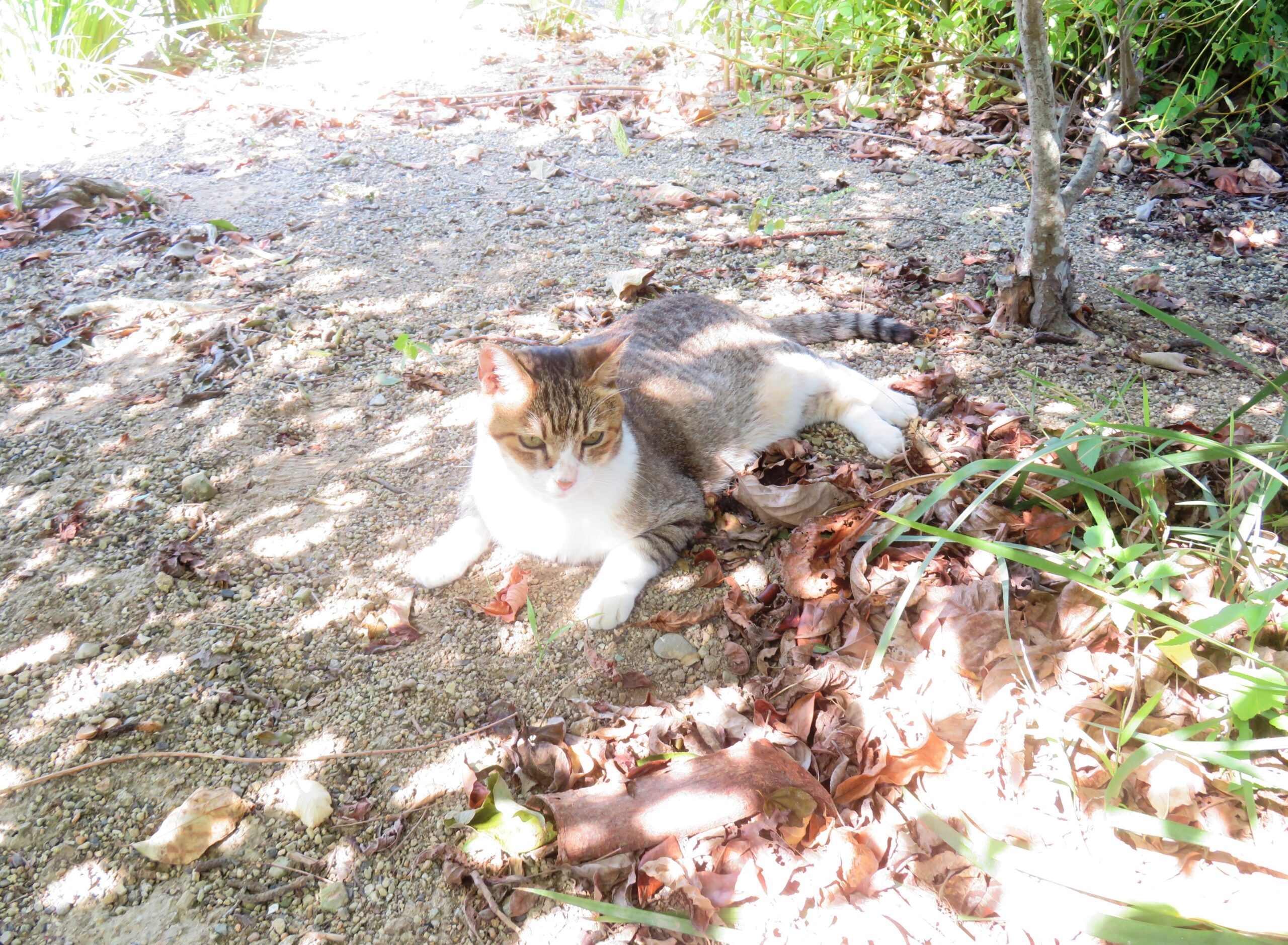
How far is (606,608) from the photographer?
276cm

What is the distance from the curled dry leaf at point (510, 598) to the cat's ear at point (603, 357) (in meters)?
0.75

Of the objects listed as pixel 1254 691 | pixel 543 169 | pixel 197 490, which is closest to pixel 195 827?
pixel 197 490

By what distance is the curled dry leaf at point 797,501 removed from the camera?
2.96m

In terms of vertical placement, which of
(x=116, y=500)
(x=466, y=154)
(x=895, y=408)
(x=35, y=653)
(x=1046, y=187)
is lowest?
(x=35, y=653)

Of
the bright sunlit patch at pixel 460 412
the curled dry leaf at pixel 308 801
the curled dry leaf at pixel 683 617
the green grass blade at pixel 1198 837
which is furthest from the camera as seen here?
the bright sunlit patch at pixel 460 412

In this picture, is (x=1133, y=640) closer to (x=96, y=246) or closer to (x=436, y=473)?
(x=436, y=473)

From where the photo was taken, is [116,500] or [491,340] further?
[491,340]

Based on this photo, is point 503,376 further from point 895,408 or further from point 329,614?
point 895,408

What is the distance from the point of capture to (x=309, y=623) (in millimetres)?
2775

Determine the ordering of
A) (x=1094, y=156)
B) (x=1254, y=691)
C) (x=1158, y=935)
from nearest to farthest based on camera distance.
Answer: (x=1158, y=935) < (x=1254, y=691) < (x=1094, y=156)

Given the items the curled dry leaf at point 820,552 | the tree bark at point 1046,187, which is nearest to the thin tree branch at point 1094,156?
the tree bark at point 1046,187

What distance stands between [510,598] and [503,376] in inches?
30.5

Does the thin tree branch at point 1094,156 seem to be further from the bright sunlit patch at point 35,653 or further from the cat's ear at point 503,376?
the bright sunlit patch at point 35,653

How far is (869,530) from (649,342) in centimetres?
140
